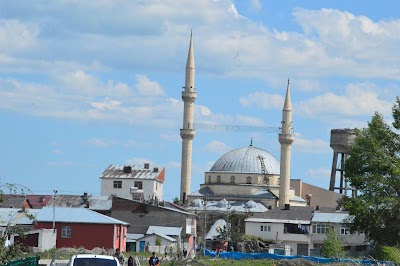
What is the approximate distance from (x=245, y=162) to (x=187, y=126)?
44.4 feet

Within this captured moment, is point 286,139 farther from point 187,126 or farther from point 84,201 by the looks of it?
point 84,201

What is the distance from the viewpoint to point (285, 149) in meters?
119

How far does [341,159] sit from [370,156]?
195 feet

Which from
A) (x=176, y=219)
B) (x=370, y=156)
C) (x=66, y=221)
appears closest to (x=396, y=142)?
(x=370, y=156)

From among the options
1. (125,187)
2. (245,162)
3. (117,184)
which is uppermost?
(245,162)

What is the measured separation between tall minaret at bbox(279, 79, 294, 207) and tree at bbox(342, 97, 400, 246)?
54175mm

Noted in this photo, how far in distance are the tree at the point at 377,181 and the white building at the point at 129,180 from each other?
55.1m

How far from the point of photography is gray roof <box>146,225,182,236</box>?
255ft

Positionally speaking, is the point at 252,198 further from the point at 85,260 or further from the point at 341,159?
the point at 85,260

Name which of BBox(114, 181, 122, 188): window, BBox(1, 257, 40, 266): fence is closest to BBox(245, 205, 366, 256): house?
BBox(114, 181, 122, 188): window

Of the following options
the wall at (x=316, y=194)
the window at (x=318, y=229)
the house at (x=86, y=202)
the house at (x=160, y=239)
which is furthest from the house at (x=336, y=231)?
the wall at (x=316, y=194)

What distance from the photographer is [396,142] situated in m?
60.8

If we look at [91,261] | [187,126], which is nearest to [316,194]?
[187,126]

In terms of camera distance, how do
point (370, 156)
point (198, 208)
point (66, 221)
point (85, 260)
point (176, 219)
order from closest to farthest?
point (85, 260), point (370, 156), point (66, 221), point (176, 219), point (198, 208)
